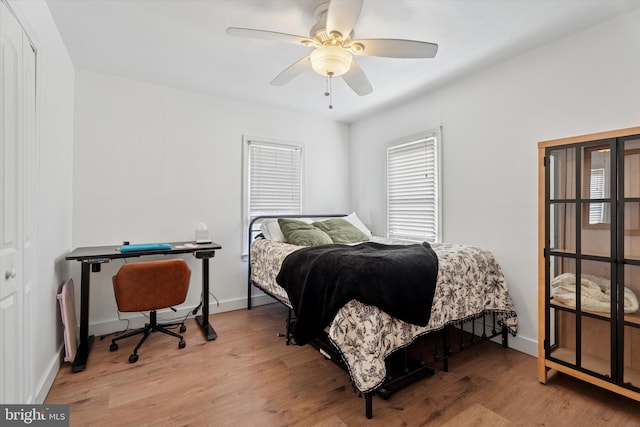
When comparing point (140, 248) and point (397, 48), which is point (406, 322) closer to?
point (397, 48)

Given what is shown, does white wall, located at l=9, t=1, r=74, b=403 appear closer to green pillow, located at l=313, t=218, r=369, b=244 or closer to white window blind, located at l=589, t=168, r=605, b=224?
green pillow, located at l=313, t=218, r=369, b=244

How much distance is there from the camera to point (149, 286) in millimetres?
2451

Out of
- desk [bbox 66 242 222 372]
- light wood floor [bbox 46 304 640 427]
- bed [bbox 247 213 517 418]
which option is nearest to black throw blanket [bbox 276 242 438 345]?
bed [bbox 247 213 517 418]

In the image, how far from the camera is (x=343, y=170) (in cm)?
451

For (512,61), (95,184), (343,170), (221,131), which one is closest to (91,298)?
(95,184)

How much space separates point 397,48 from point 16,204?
224 cm

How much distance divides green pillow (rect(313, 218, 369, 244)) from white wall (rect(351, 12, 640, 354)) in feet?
3.19

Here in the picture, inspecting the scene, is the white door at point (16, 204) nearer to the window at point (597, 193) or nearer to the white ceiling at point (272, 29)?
the white ceiling at point (272, 29)

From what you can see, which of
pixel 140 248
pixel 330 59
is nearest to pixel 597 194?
pixel 330 59

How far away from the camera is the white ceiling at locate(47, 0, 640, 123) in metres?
1.93

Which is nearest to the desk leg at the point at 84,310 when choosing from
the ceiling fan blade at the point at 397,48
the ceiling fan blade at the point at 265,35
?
the ceiling fan blade at the point at 265,35

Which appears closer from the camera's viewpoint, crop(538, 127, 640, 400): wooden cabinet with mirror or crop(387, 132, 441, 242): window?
crop(538, 127, 640, 400): wooden cabinet with mirror

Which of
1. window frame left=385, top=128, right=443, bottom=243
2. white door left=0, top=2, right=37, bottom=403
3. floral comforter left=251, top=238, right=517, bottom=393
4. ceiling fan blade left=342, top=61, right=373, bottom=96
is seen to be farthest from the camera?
window frame left=385, top=128, right=443, bottom=243

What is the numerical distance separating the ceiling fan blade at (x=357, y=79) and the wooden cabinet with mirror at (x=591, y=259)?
4.39 feet
